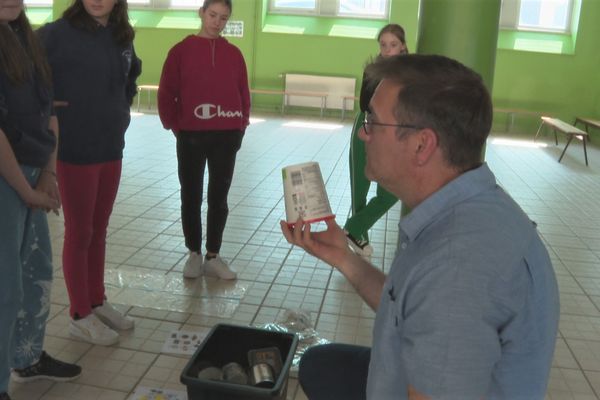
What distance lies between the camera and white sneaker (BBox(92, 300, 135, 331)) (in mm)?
2912

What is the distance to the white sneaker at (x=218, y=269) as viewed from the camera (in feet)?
11.9

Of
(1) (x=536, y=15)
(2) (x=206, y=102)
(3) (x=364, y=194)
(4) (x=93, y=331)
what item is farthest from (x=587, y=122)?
(4) (x=93, y=331)

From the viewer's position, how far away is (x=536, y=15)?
12695 millimetres

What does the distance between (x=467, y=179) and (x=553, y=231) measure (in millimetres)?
4335

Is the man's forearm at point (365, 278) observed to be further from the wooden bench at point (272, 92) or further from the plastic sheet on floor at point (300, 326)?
the wooden bench at point (272, 92)

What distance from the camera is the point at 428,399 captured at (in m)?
1.16

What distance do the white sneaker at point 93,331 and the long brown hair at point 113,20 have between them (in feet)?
4.15

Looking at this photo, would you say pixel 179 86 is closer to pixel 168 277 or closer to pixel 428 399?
pixel 168 277

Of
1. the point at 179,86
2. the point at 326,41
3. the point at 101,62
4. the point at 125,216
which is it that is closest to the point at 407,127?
the point at 101,62

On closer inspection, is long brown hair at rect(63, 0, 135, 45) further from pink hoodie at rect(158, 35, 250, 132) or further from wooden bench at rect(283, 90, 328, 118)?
wooden bench at rect(283, 90, 328, 118)

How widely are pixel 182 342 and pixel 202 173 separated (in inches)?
40.4

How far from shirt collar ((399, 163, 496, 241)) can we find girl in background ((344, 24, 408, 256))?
8.46 ft

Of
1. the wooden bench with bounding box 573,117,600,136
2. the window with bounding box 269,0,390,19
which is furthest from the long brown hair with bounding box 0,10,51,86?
the window with bounding box 269,0,390,19

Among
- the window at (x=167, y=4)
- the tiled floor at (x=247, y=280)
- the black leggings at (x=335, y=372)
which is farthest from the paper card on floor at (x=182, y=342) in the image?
the window at (x=167, y=4)
